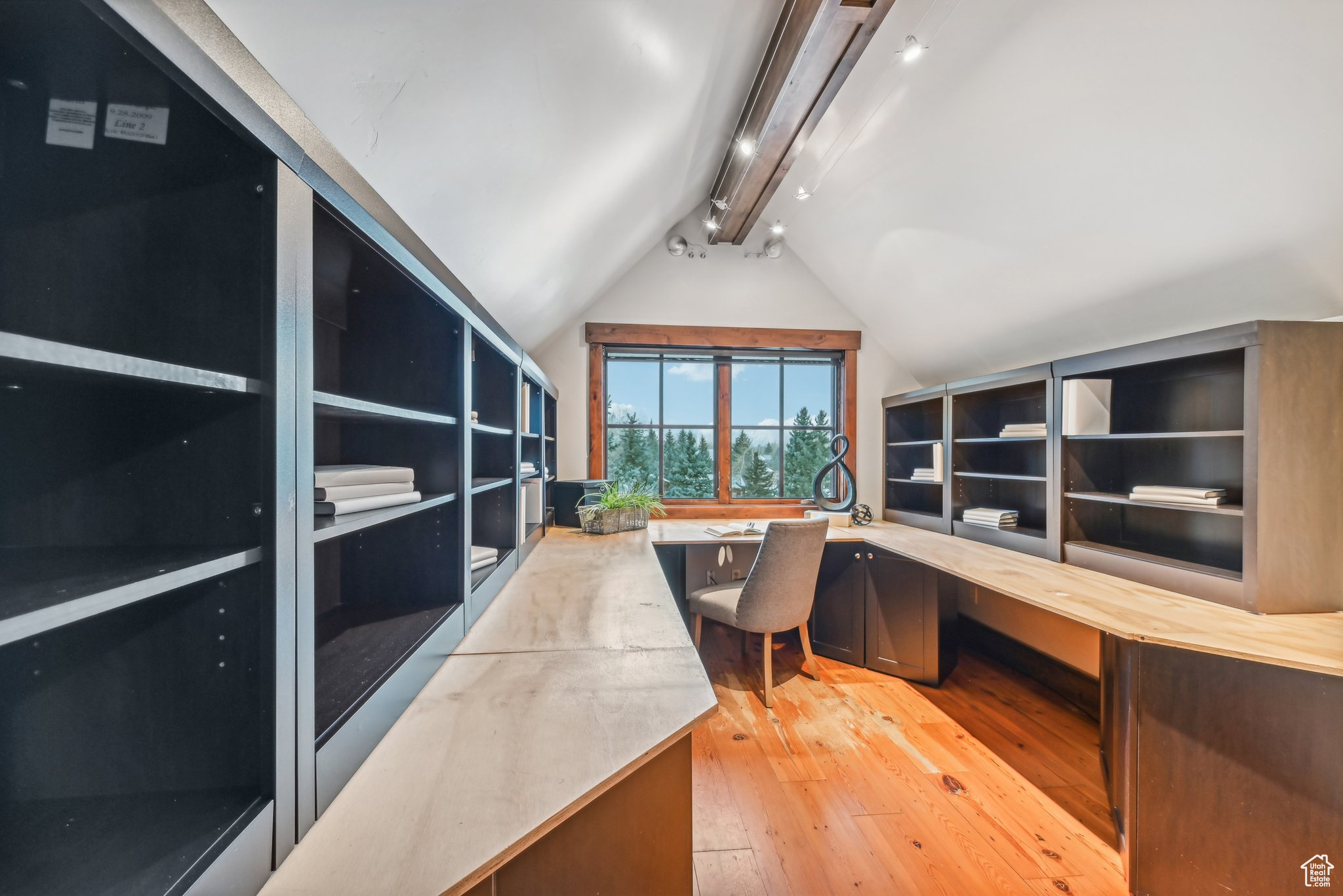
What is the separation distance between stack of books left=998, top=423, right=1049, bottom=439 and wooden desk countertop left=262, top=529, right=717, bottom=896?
2077 mm

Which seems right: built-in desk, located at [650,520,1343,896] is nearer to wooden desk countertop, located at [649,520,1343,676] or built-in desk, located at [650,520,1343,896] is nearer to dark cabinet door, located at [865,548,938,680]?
wooden desk countertop, located at [649,520,1343,676]

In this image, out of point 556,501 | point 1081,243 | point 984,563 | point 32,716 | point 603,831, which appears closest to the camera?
point 32,716

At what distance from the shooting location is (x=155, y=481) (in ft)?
2.00

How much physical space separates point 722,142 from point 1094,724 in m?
3.42

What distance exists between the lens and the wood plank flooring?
1.51 m

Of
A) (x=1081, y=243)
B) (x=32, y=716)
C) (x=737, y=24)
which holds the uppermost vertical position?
(x=737, y=24)

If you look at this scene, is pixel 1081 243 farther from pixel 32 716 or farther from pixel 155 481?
pixel 32 716

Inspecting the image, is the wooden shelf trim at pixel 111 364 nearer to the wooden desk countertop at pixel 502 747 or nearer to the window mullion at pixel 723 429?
the wooden desk countertop at pixel 502 747

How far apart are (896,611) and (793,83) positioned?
2566mm

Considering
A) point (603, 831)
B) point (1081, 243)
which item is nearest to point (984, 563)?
point (1081, 243)

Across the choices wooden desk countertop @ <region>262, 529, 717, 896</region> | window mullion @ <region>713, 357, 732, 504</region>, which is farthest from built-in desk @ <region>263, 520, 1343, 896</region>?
window mullion @ <region>713, 357, 732, 504</region>

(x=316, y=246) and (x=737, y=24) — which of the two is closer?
(x=316, y=246)

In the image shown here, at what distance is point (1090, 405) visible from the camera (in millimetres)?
2242

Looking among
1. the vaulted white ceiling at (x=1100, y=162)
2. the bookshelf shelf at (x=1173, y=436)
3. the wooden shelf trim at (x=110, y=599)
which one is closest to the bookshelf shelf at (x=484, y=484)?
the wooden shelf trim at (x=110, y=599)
